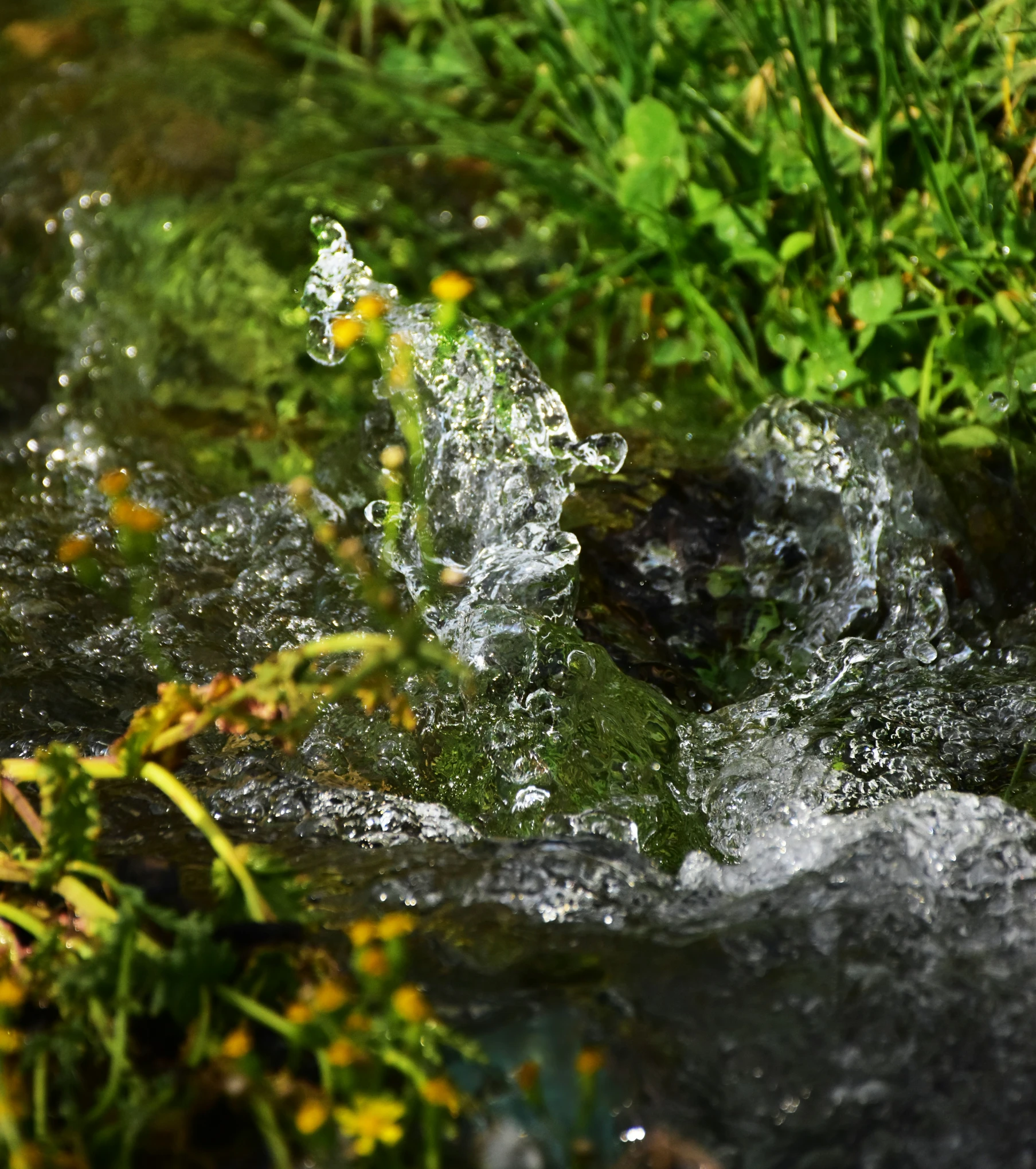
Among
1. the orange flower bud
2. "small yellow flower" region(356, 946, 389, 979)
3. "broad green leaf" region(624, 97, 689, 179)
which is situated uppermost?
"broad green leaf" region(624, 97, 689, 179)

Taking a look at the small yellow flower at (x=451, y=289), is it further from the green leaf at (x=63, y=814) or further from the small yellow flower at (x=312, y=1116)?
the small yellow flower at (x=312, y=1116)

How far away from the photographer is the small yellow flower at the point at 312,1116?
38.6 inches

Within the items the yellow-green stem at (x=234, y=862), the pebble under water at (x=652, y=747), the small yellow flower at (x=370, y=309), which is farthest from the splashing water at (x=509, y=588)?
the yellow-green stem at (x=234, y=862)

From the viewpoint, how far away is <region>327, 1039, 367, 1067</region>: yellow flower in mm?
980

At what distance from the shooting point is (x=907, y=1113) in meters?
1.21

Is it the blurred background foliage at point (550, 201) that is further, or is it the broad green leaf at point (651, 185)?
the broad green leaf at point (651, 185)

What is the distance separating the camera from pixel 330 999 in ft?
3.31

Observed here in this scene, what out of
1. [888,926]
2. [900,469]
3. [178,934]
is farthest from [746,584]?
[178,934]

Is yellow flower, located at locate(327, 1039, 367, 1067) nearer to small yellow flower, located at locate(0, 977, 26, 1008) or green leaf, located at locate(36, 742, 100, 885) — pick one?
small yellow flower, located at locate(0, 977, 26, 1008)

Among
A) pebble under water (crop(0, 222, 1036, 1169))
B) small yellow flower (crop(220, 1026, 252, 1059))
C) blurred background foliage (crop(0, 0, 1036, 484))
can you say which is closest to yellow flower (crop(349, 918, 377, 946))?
small yellow flower (crop(220, 1026, 252, 1059))

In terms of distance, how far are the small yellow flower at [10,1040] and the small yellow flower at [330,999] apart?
0.94 ft

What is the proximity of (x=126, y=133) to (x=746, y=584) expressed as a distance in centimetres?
234

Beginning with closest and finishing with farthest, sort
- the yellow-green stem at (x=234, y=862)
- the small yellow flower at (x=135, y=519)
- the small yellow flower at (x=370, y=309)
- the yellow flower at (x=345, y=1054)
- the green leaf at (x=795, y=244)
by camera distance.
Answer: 1. the yellow flower at (x=345, y=1054)
2. the yellow-green stem at (x=234, y=862)
3. the small yellow flower at (x=135, y=519)
4. the small yellow flower at (x=370, y=309)
5. the green leaf at (x=795, y=244)

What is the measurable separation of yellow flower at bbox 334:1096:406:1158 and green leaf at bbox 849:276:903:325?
1.98 meters
